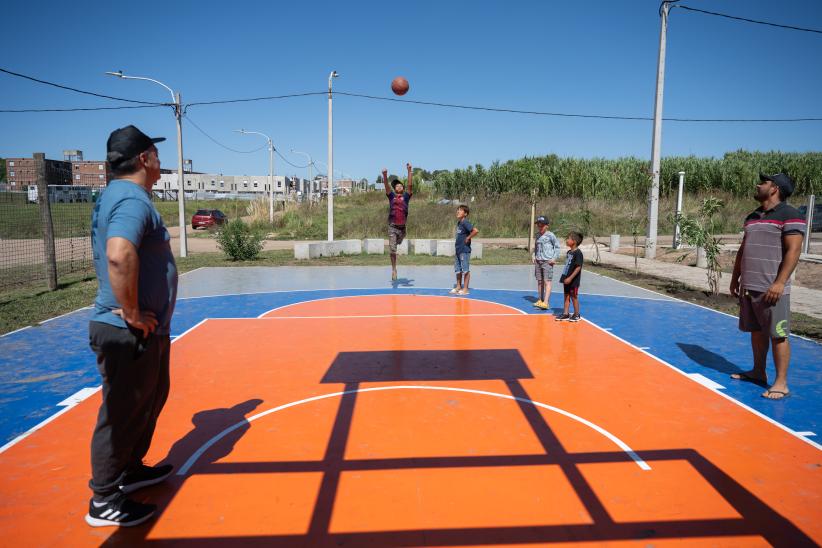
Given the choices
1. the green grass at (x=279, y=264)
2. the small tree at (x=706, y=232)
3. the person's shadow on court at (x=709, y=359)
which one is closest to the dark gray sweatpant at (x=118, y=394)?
the person's shadow on court at (x=709, y=359)

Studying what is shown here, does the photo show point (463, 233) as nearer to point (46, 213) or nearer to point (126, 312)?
point (126, 312)

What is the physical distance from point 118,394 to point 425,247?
631 inches

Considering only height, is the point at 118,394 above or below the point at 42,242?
above

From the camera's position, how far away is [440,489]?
131 inches

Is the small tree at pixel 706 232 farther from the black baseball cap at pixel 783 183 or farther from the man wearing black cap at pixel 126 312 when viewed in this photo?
the man wearing black cap at pixel 126 312

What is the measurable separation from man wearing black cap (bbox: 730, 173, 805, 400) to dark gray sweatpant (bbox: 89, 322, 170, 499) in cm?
513

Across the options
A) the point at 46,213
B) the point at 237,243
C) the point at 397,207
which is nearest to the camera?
the point at 397,207

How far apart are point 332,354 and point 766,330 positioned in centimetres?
458

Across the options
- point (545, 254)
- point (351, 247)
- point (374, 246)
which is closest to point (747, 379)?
point (545, 254)

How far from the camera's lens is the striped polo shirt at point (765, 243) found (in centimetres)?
484

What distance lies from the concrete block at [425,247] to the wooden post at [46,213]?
35.9 feet

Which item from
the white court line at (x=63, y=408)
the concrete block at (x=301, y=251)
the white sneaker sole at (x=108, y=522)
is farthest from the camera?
the concrete block at (x=301, y=251)

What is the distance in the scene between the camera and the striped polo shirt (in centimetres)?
484

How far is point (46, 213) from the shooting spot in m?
11.1
